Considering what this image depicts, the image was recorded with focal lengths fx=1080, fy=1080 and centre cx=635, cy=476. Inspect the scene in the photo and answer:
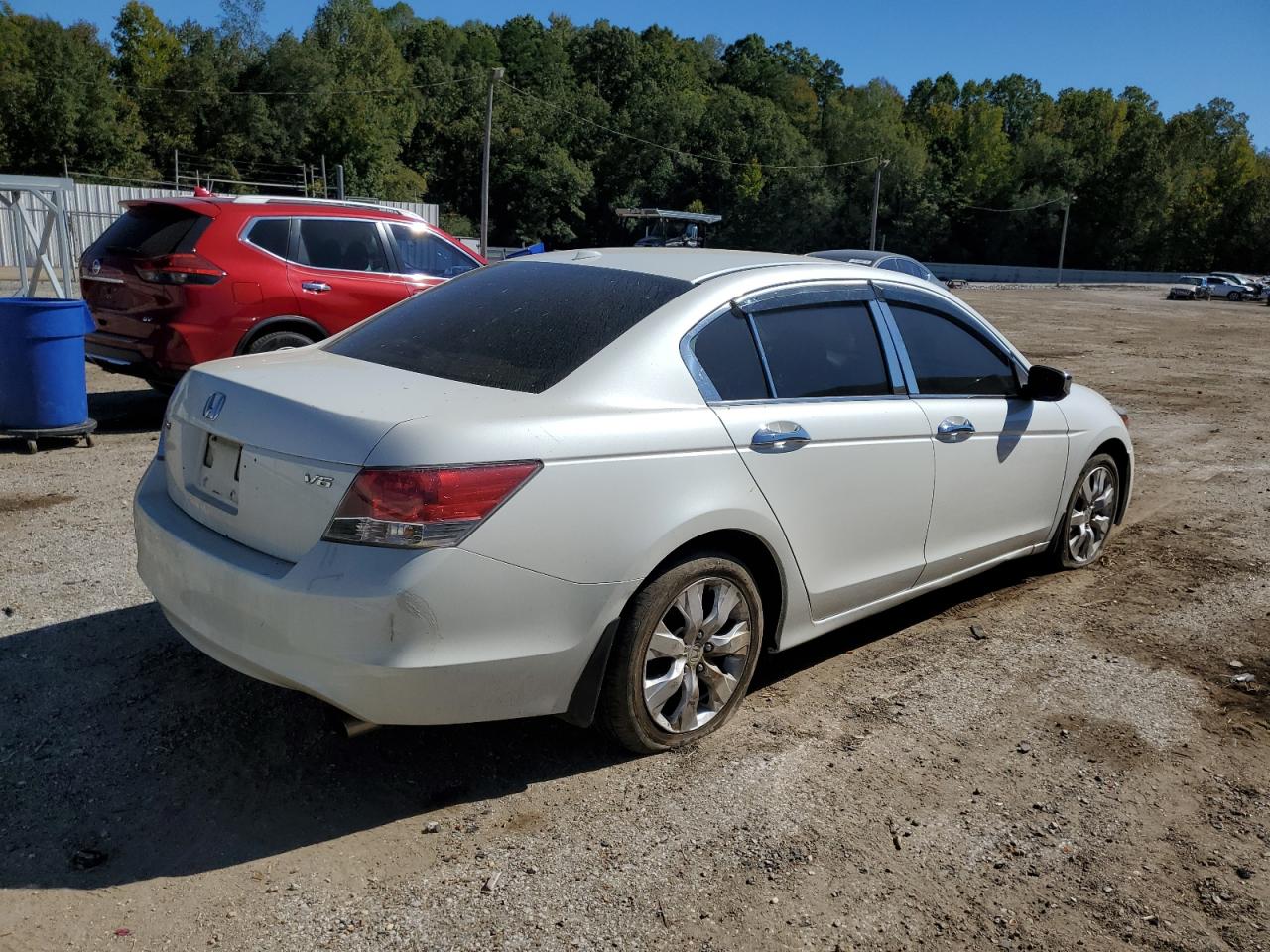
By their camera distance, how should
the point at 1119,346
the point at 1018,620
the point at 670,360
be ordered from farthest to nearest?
the point at 1119,346 < the point at 1018,620 < the point at 670,360

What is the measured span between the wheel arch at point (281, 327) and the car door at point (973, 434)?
5516 mm

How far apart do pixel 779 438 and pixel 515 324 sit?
995 millimetres

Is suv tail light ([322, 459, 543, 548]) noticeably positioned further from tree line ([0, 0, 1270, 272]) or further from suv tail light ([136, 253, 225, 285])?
tree line ([0, 0, 1270, 272])

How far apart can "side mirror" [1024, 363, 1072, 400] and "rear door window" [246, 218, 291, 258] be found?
19.8 ft

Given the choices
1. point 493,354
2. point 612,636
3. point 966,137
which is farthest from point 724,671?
point 966,137

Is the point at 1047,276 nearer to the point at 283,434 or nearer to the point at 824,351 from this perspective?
the point at 824,351

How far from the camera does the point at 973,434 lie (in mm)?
4555

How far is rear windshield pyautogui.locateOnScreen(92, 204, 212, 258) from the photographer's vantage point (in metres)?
8.14

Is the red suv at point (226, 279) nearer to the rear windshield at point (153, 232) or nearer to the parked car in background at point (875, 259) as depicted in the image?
the rear windshield at point (153, 232)

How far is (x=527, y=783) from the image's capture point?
11.3 feet

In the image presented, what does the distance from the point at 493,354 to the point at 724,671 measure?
1.34 m

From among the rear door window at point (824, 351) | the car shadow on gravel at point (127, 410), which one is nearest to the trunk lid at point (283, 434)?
the rear door window at point (824, 351)

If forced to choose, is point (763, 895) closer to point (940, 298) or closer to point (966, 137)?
point (940, 298)

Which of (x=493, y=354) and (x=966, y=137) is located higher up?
(x=966, y=137)
